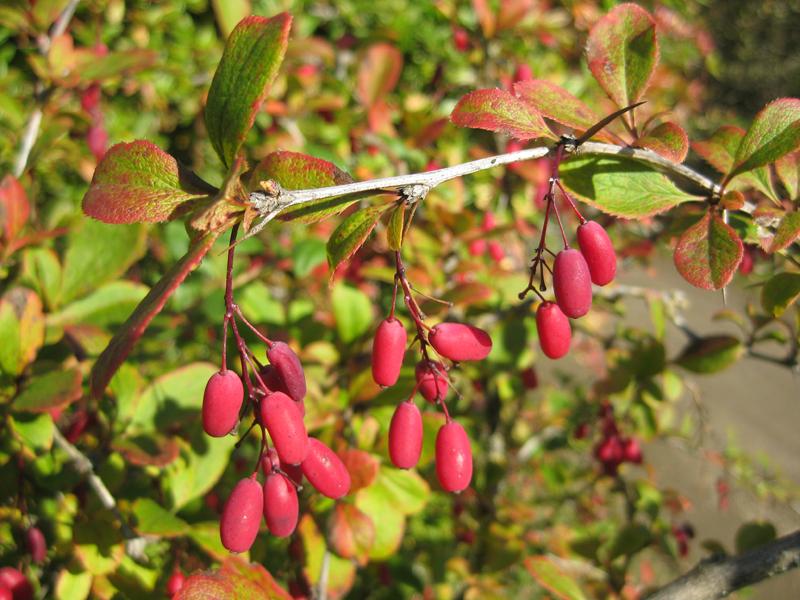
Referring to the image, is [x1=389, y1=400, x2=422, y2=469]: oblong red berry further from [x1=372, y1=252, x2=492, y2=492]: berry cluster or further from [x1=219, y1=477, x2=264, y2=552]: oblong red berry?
[x1=219, y1=477, x2=264, y2=552]: oblong red berry

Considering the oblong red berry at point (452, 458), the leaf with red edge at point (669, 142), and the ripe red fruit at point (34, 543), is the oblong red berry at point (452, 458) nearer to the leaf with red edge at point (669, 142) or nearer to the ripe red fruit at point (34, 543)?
the leaf with red edge at point (669, 142)

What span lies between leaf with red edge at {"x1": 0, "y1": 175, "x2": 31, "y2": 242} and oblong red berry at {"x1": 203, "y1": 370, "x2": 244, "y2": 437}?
60 cm

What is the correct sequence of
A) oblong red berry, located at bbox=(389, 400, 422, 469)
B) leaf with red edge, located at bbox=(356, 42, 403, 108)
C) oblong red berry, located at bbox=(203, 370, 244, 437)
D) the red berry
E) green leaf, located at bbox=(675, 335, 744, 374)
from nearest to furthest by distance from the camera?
oblong red berry, located at bbox=(203, 370, 244, 437) → oblong red berry, located at bbox=(389, 400, 422, 469) → the red berry → green leaf, located at bbox=(675, 335, 744, 374) → leaf with red edge, located at bbox=(356, 42, 403, 108)

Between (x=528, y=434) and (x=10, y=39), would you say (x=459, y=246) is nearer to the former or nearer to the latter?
(x=528, y=434)

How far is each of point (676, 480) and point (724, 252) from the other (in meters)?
3.08

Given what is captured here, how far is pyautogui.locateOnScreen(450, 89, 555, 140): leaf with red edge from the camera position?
58 centimetres

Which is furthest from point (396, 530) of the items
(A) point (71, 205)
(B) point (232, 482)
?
(A) point (71, 205)

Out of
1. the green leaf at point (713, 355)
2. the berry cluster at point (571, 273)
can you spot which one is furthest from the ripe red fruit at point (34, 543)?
the green leaf at point (713, 355)

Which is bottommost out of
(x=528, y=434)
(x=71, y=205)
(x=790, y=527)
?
(x=790, y=527)

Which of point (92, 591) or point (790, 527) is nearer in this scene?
point (92, 591)

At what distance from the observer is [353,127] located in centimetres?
170

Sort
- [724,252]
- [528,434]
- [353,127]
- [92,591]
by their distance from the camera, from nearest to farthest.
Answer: [724,252]
[92,591]
[353,127]
[528,434]

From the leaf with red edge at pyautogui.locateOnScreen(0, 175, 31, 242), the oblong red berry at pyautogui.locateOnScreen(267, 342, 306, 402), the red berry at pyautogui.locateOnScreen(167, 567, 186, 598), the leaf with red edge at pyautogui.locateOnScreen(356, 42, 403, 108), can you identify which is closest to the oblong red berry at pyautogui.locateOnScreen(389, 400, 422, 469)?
the oblong red berry at pyautogui.locateOnScreen(267, 342, 306, 402)

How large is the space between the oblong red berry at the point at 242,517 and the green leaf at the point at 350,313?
56cm
